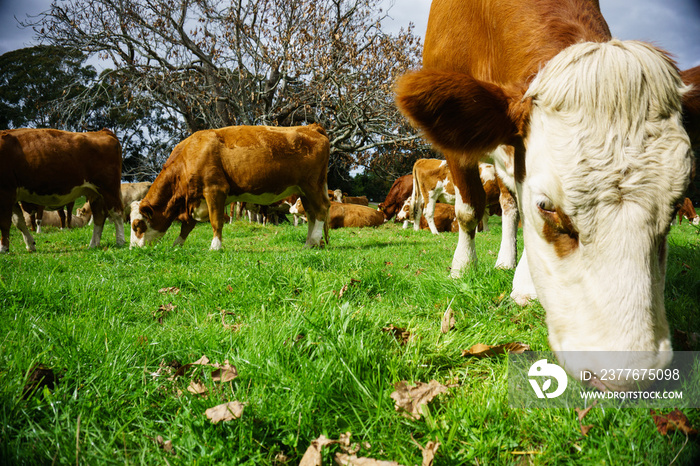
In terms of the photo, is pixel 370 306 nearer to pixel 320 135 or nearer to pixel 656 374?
pixel 656 374

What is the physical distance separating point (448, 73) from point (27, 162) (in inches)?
363

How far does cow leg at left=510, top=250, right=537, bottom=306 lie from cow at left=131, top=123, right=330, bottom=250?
527 cm

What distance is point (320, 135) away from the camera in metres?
8.27

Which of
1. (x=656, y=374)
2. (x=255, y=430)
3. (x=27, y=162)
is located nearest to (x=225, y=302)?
(x=255, y=430)

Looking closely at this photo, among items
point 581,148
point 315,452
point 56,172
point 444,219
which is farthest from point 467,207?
point 444,219

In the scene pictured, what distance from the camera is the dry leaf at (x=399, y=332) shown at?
6.79ft

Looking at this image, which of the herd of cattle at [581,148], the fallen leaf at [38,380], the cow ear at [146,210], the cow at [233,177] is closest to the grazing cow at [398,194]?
the cow at [233,177]

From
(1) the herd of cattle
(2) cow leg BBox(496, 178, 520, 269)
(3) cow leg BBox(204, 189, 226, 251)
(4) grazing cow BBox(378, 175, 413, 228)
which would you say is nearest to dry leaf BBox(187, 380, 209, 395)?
(1) the herd of cattle

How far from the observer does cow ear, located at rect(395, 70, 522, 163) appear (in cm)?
169

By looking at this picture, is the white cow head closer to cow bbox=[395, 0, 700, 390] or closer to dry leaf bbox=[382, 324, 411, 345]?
cow bbox=[395, 0, 700, 390]

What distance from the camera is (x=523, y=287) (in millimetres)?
2732

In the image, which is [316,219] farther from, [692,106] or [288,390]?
[692,106]

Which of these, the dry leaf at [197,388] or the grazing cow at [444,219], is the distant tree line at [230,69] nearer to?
the grazing cow at [444,219]

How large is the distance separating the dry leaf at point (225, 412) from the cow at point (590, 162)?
1157 millimetres
